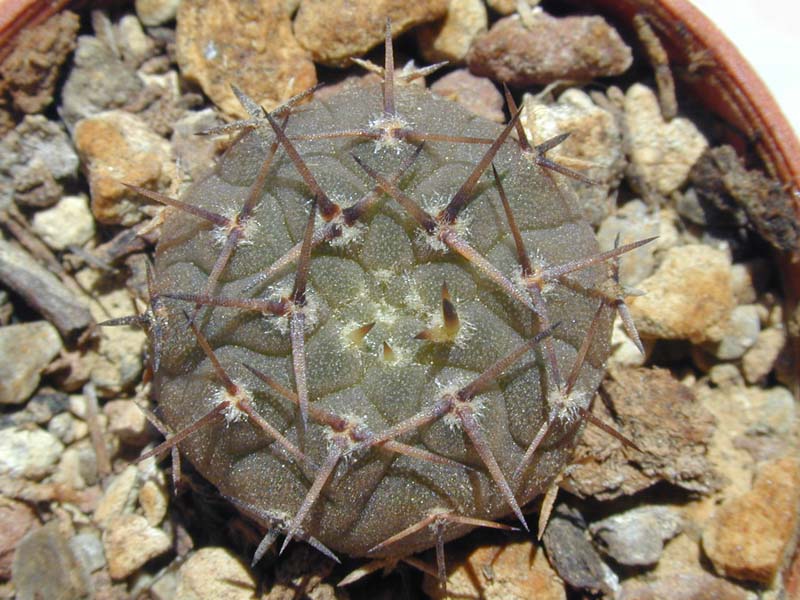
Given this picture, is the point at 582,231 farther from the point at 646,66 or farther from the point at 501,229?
the point at 646,66

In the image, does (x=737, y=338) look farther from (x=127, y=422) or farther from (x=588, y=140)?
(x=127, y=422)

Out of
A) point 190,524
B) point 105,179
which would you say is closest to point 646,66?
point 105,179

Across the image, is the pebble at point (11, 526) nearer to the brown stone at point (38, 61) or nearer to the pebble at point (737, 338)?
the brown stone at point (38, 61)

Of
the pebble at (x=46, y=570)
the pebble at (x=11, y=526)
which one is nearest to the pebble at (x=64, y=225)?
the pebble at (x=11, y=526)

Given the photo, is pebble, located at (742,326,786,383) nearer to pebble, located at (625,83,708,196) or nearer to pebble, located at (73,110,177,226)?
pebble, located at (625,83,708,196)

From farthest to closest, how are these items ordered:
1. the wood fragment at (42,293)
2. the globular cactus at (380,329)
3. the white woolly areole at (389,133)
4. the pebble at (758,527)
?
1. the wood fragment at (42,293)
2. the pebble at (758,527)
3. the white woolly areole at (389,133)
4. the globular cactus at (380,329)

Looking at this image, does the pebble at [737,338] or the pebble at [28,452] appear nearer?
the pebble at [28,452]

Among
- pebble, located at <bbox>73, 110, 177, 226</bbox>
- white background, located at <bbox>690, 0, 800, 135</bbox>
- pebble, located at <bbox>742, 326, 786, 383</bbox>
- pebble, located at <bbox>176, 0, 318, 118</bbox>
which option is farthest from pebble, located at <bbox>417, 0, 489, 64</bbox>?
pebble, located at <bbox>742, 326, 786, 383</bbox>
